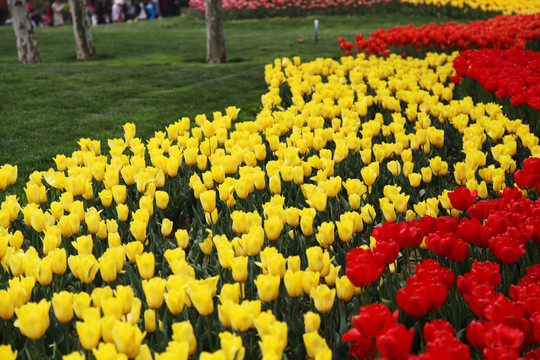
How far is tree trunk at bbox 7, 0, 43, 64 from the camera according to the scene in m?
12.1

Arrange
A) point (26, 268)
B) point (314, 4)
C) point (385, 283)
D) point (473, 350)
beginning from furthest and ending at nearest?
point (314, 4) → point (385, 283) → point (26, 268) → point (473, 350)

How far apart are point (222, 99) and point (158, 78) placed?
253cm

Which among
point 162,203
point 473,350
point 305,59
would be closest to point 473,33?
point 305,59

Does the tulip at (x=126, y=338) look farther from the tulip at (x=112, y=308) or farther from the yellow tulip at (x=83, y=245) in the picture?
the yellow tulip at (x=83, y=245)

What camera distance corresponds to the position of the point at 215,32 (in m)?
12.4

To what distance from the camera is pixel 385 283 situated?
2.74 meters

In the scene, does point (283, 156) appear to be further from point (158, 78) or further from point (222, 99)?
point (158, 78)

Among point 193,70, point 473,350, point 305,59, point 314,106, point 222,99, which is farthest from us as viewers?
point 305,59

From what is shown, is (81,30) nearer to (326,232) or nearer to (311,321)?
(326,232)

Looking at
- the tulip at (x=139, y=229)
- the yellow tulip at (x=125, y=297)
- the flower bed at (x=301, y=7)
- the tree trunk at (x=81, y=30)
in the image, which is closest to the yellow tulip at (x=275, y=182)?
the tulip at (x=139, y=229)

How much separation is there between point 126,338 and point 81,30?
1310 cm

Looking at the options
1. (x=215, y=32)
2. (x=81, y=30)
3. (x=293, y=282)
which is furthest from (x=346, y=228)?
(x=81, y=30)

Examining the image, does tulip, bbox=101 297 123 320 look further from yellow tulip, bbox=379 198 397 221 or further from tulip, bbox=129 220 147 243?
yellow tulip, bbox=379 198 397 221

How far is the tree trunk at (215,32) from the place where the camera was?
1185 centimetres
